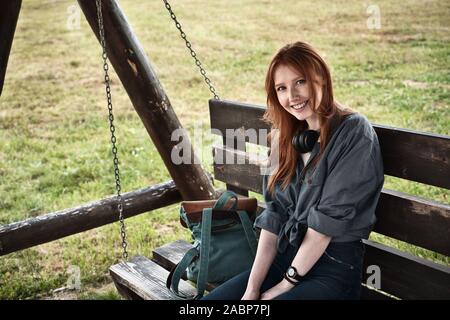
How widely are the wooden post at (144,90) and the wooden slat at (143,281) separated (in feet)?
2.65

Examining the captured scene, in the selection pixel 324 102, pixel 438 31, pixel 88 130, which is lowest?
pixel 88 130

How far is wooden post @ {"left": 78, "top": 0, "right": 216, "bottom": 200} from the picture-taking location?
3.62 meters

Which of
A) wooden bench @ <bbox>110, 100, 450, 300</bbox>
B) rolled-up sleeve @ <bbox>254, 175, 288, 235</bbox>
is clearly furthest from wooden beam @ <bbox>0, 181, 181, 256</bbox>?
rolled-up sleeve @ <bbox>254, 175, 288, 235</bbox>

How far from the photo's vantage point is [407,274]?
2605 mm

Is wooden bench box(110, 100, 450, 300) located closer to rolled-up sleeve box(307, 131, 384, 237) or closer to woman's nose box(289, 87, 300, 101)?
rolled-up sleeve box(307, 131, 384, 237)

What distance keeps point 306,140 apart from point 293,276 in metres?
0.66

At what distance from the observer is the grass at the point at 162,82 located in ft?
16.6

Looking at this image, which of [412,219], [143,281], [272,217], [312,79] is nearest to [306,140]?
[312,79]

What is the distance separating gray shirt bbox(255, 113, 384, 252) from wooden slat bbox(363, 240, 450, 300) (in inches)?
12.9

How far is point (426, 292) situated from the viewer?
254cm
